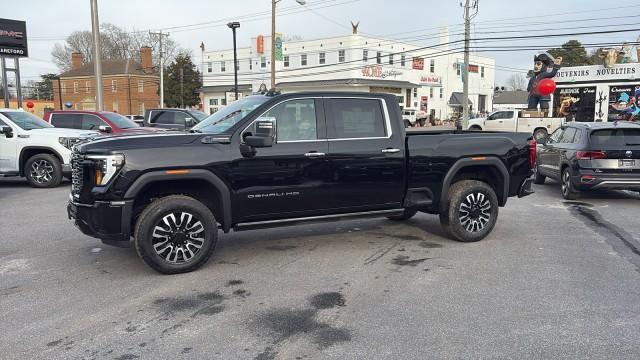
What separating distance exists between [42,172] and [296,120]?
849cm

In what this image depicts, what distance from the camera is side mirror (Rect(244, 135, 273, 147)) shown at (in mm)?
5355

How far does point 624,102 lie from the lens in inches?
1230

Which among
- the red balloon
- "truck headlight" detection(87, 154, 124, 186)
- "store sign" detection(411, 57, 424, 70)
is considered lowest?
"truck headlight" detection(87, 154, 124, 186)

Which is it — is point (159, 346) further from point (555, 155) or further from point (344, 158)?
point (555, 155)

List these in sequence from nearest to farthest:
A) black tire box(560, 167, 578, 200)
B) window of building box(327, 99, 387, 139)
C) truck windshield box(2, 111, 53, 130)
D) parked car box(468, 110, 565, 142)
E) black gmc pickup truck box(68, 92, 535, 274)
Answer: black gmc pickup truck box(68, 92, 535, 274) < window of building box(327, 99, 387, 139) < black tire box(560, 167, 578, 200) < truck windshield box(2, 111, 53, 130) < parked car box(468, 110, 565, 142)

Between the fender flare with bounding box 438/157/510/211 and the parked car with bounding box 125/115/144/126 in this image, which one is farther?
the parked car with bounding box 125/115/144/126

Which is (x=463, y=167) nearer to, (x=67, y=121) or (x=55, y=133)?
(x=55, y=133)

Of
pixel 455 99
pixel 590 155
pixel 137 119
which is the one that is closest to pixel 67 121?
pixel 590 155

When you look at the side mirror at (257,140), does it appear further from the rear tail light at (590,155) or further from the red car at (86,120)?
the red car at (86,120)

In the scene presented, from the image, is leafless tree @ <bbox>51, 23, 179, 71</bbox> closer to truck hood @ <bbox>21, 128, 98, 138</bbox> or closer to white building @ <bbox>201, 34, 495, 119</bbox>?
white building @ <bbox>201, 34, 495, 119</bbox>

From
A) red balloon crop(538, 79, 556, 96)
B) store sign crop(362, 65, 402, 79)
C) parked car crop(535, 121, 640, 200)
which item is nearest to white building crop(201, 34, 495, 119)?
store sign crop(362, 65, 402, 79)

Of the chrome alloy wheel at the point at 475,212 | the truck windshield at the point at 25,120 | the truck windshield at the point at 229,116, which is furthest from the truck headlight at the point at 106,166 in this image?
the truck windshield at the point at 25,120

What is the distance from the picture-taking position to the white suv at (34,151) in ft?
37.7

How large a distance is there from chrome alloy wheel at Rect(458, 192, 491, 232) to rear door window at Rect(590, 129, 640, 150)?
170 inches
